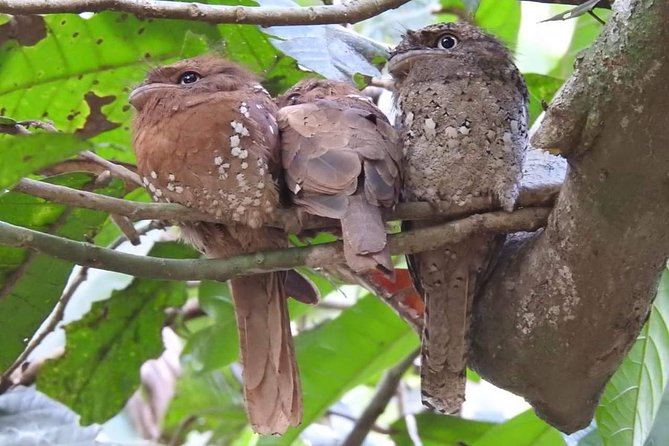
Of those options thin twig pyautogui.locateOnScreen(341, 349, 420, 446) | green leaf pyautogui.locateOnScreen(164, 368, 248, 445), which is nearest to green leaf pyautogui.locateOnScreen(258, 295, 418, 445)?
thin twig pyautogui.locateOnScreen(341, 349, 420, 446)

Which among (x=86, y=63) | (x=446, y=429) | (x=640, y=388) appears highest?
(x=86, y=63)

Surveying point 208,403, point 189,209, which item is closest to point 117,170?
point 189,209

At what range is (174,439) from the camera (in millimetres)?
3090

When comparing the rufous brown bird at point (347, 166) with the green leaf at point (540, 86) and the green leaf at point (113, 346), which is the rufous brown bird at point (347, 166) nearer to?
the green leaf at point (540, 86)

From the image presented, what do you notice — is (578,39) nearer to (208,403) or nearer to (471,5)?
(471,5)

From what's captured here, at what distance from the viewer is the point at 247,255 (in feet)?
4.77

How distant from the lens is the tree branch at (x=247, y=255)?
135cm

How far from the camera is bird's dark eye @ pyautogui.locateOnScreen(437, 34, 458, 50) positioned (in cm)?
177

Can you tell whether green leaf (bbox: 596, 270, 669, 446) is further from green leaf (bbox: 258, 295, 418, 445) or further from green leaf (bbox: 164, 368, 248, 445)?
green leaf (bbox: 164, 368, 248, 445)

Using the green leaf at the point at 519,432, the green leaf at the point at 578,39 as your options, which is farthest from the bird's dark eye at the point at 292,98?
the green leaf at the point at 578,39

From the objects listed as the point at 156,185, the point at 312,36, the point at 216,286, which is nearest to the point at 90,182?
the point at 156,185

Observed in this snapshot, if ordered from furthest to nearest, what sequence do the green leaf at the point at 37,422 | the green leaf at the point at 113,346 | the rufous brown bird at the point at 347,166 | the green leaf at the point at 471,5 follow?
1. the green leaf at the point at 113,346
2. the green leaf at the point at 37,422
3. the green leaf at the point at 471,5
4. the rufous brown bird at the point at 347,166

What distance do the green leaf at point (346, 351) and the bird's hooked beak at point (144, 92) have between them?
907mm

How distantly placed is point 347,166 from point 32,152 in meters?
0.59
